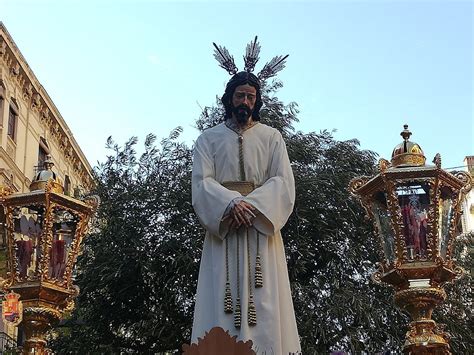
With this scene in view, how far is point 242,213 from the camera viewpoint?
569cm

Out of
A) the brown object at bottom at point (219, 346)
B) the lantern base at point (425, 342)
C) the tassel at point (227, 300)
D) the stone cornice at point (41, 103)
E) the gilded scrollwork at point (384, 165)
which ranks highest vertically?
the stone cornice at point (41, 103)

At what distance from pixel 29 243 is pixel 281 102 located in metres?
10.8

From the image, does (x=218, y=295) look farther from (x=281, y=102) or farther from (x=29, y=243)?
→ (x=281, y=102)

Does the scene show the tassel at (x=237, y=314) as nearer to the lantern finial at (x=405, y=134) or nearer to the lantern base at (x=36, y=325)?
the lantern finial at (x=405, y=134)

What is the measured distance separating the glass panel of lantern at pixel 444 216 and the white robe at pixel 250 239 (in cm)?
182

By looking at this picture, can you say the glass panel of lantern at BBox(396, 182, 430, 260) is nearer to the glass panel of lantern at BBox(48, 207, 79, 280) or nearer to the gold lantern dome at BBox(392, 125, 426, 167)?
the gold lantern dome at BBox(392, 125, 426, 167)

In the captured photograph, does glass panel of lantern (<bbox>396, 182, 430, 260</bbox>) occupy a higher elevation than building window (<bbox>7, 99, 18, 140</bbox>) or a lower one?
lower

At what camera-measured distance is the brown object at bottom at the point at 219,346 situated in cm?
233

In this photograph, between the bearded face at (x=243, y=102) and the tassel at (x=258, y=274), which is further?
the bearded face at (x=243, y=102)

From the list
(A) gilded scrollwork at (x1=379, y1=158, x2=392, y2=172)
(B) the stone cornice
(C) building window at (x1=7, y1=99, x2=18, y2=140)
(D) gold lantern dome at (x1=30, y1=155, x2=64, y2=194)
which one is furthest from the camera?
(C) building window at (x1=7, y1=99, x2=18, y2=140)

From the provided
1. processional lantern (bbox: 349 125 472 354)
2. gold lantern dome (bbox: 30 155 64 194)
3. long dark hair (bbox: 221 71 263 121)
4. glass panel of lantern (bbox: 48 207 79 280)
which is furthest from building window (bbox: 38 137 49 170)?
long dark hair (bbox: 221 71 263 121)

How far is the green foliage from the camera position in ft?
52.3

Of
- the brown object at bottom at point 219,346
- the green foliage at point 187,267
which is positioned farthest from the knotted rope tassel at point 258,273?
the green foliage at point 187,267

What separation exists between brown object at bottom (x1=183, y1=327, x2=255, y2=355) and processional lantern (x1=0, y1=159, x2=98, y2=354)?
21.7 ft
